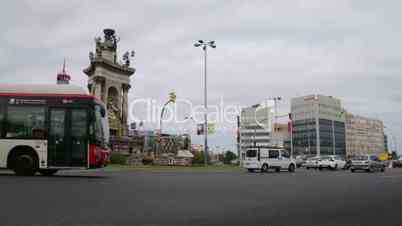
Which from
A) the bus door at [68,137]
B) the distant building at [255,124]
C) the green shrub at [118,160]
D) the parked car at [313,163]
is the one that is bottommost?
the parked car at [313,163]

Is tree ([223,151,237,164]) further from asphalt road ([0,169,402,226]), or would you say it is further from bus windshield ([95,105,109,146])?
asphalt road ([0,169,402,226])

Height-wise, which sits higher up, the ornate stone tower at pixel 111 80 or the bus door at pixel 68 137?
the ornate stone tower at pixel 111 80

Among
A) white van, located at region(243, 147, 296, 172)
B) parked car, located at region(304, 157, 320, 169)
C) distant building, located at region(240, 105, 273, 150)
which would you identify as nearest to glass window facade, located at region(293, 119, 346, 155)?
distant building, located at region(240, 105, 273, 150)

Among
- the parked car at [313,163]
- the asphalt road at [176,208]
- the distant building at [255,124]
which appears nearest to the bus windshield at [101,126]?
the asphalt road at [176,208]

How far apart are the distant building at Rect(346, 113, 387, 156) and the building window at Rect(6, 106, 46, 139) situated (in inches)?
5011

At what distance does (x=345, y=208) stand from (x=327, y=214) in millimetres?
1129

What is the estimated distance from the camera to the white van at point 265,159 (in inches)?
1225

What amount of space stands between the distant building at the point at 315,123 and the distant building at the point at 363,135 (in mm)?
13231

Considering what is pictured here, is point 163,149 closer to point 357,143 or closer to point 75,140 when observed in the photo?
point 75,140

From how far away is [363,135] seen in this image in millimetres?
141500

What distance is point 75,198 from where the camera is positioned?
29.9 ft

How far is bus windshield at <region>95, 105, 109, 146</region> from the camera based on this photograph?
1627 centimetres

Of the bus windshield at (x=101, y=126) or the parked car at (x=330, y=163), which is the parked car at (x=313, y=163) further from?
the bus windshield at (x=101, y=126)

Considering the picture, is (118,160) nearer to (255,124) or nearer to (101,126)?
(101,126)
